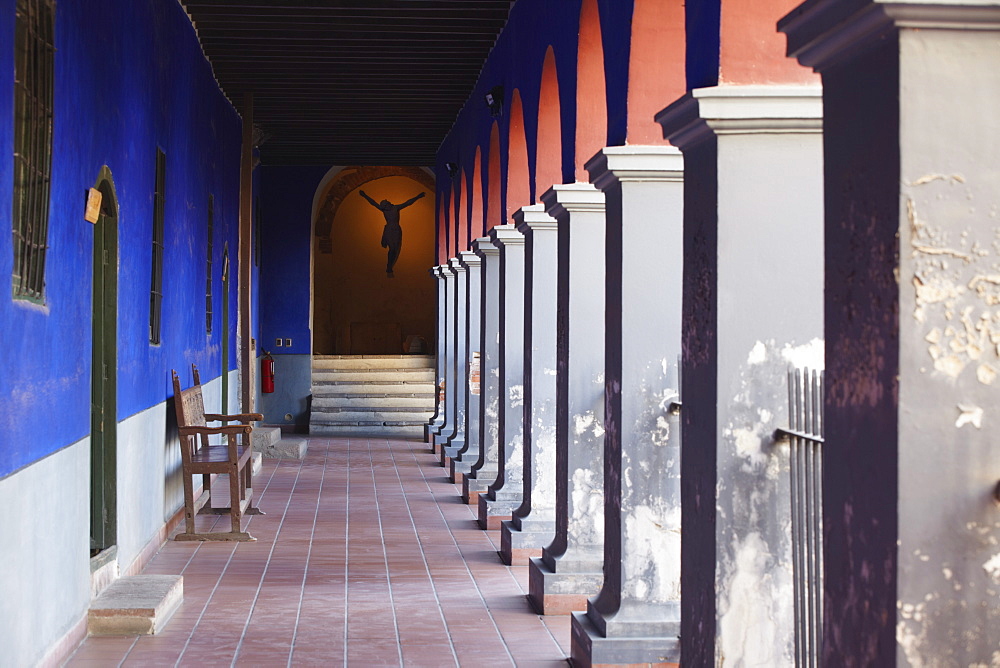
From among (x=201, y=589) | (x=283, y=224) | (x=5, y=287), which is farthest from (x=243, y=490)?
(x=283, y=224)

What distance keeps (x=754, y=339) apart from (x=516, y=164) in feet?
20.4

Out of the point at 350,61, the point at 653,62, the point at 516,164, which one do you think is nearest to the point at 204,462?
the point at 516,164

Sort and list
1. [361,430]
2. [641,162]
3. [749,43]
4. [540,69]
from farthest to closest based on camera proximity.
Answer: [361,430] → [540,69] → [641,162] → [749,43]

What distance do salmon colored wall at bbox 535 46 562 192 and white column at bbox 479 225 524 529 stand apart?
3.90 ft

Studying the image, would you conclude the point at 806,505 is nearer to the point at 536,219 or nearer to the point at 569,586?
the point at 569,586

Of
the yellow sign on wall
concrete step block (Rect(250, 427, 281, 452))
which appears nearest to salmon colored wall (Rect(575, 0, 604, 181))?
the yellow sign on wall

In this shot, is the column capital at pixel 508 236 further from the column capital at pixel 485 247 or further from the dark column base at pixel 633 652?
the dark column base at pixel 633 652

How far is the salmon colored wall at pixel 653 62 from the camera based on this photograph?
5.21 meters

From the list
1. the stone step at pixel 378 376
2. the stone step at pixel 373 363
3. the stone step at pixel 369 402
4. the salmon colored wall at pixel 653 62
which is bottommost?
the stone step at pixel 369 402

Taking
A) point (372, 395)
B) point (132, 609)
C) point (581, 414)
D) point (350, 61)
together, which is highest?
point (350, 61)

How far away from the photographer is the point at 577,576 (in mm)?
6555

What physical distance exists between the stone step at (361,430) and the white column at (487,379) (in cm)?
737

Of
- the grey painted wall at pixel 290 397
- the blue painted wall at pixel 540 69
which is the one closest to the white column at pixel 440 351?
the grey painted wall at pixel 290 397

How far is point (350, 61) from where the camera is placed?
39.8 ft
